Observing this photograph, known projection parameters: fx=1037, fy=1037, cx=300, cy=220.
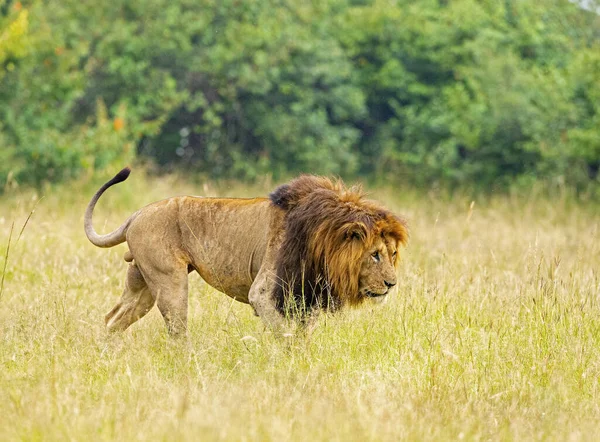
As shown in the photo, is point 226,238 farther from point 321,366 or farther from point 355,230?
point 321,366

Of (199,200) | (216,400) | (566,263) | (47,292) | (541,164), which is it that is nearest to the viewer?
(216,400)

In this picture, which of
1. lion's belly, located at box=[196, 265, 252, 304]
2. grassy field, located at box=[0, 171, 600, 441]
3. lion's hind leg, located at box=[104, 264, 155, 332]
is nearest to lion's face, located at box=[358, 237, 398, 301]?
grassy field, located at box=[0, 171, 600, 441]

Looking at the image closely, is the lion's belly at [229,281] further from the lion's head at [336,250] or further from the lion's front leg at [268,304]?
the lion's head at [336,250]

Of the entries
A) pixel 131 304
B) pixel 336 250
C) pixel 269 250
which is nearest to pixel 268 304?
pixel 269 250

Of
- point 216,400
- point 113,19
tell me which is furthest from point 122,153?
point 216,400

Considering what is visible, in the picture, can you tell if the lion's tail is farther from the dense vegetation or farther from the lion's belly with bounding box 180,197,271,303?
the dense vegetation

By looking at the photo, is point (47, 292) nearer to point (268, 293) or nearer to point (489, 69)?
point (268, 293)

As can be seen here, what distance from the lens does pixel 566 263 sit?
1120 centimetres

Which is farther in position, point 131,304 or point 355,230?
point 131,304

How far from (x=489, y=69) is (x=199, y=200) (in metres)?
16.0

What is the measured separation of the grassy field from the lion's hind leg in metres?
0.09

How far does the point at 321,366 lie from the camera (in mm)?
6000

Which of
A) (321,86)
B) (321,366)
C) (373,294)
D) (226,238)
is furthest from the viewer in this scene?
(321,86)

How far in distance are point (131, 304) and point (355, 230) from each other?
6.43ft
